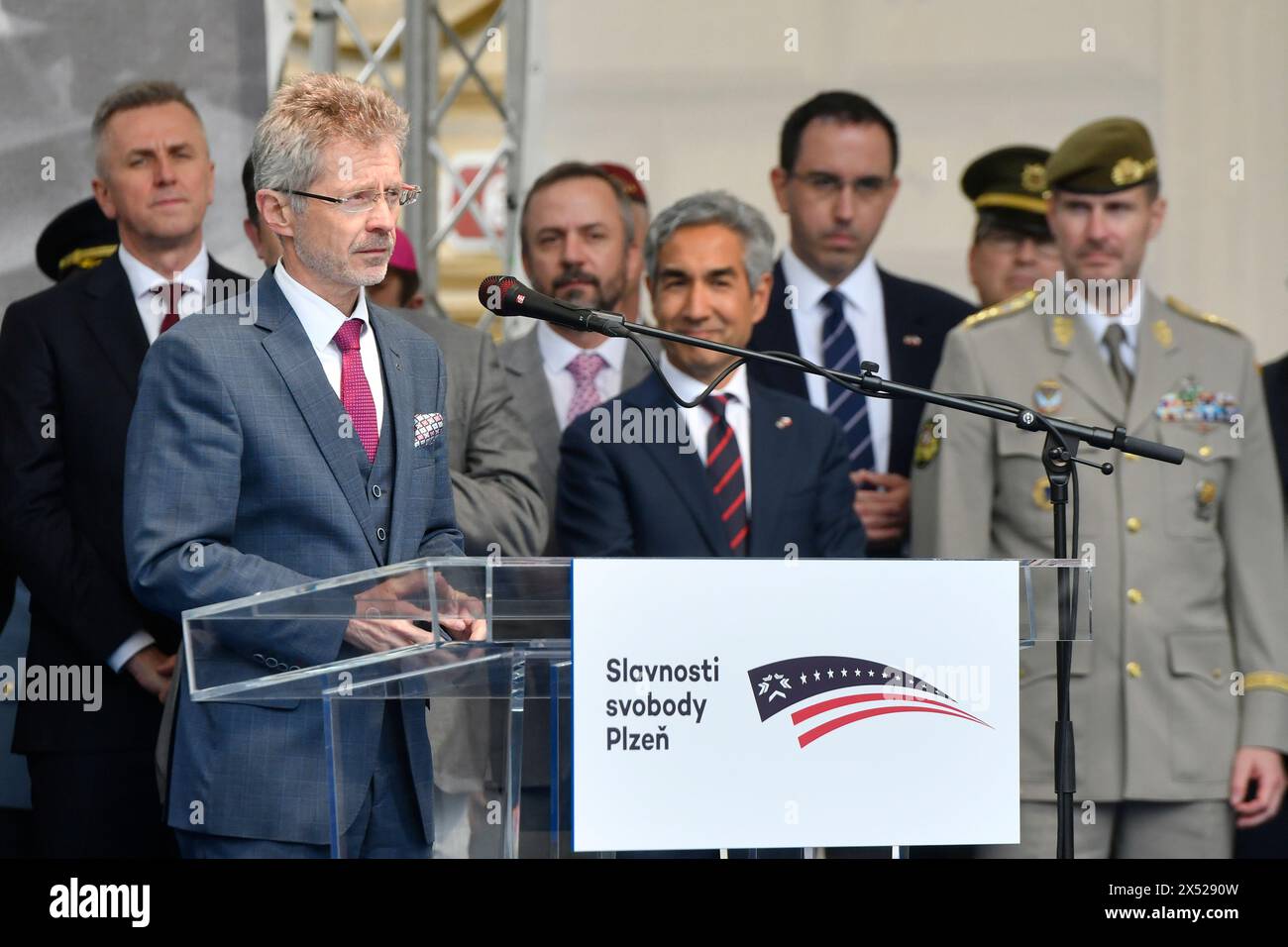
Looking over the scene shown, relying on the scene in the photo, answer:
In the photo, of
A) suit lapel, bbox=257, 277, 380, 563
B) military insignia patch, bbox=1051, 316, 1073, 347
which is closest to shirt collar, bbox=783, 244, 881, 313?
military insignia patch, bbox=1051, 316, 1073, 347

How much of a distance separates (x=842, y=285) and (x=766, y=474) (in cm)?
89

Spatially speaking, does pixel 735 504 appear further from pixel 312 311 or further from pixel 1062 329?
pixel 312 311

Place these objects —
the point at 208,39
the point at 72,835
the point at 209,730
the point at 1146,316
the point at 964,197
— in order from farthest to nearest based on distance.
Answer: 1. the point at 964,197
2. the point at 208,39
3. the point at 1146,316
4. the point at 72,835
5. the point at 209,730

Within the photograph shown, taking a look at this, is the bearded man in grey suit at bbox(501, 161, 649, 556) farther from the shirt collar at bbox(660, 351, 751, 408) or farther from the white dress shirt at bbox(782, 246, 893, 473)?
the white dress shirt at bbox(782, 246, 893, 473)

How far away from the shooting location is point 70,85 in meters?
3.90

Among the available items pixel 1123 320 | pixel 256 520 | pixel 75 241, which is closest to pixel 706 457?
pixel 1123 320

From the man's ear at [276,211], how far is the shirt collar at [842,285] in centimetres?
186

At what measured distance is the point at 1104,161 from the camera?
3623 millimetres

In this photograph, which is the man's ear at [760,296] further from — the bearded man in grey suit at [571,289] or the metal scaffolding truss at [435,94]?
the metal scaffolding truss at [435,94]

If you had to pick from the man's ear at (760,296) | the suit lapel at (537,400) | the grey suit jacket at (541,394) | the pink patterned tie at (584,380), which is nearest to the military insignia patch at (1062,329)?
the man's ear at (760,296)

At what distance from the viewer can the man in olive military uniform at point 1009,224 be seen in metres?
4.15

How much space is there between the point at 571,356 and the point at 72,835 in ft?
4.88
